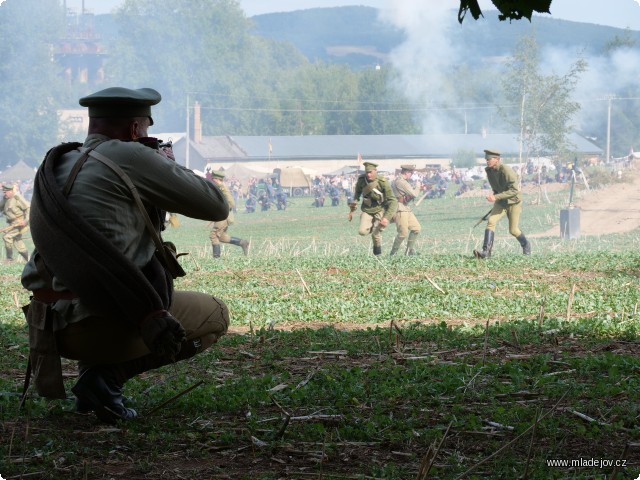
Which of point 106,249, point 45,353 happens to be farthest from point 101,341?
point 106,249

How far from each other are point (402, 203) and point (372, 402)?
1966 cm

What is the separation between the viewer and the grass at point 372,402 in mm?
4773

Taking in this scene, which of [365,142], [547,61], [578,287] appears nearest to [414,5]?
[547,61]

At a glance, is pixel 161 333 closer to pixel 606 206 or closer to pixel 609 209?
pixel 609 209

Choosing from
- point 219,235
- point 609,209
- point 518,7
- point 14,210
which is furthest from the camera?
point 609,209

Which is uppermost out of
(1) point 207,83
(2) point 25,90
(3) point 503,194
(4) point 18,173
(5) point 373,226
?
(1) point 207,83

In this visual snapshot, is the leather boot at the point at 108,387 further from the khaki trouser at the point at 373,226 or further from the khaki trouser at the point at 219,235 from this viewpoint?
the khaki trouser at the point at 219,235

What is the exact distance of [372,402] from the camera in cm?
602

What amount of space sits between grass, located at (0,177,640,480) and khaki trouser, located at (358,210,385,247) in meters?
11.1

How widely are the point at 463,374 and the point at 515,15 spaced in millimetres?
3258

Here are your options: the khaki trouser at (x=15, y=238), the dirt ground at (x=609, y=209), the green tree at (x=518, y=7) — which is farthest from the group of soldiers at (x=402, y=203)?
the green tree at (x=518, y=7)

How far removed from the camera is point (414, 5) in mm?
131250

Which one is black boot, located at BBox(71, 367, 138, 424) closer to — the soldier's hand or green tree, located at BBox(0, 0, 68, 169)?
the soldier's hand

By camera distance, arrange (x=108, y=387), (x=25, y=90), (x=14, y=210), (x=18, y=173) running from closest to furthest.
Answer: (x=108, y=387) → (x=14, y=210) → (x=18, y=173) → (x=25, y=90)
